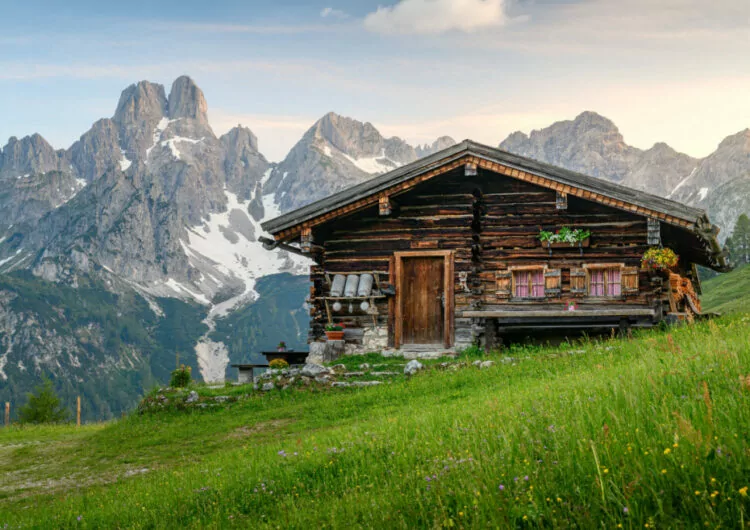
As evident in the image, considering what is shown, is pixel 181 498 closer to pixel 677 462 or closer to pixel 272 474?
pixel 272 474

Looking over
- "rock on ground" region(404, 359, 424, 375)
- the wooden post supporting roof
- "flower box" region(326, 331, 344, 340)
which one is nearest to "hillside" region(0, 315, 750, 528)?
"rock on ground" region(404, 359, 424, 375)

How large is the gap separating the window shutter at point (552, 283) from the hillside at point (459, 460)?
17.1 ft

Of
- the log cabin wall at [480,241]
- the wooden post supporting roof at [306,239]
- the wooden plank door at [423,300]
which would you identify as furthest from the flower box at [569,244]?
the wooden post supporting roof at [306,239]

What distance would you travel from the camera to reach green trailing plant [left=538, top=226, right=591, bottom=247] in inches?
783

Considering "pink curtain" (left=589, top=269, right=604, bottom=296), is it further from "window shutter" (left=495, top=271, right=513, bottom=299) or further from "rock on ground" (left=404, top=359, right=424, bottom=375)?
"rock on ground" (left=404, top=359, right=424, bottom=375)

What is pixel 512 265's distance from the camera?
20.8 meters

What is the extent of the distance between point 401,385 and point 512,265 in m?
6.97

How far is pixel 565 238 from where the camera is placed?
20.0m

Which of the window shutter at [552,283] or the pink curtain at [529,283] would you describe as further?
the pink curtain at [529,283]

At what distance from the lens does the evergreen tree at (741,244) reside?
108688 mm

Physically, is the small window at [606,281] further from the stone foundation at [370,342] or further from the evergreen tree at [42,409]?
the evergreen tree at [42,409]

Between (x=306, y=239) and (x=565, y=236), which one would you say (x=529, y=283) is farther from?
(x=306, y=239)

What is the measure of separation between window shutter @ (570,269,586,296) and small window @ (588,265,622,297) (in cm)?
22

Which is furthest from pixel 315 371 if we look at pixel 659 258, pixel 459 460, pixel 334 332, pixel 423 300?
pixel 459 460
